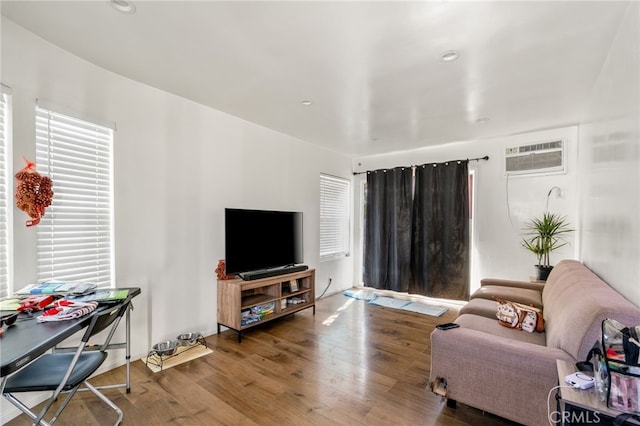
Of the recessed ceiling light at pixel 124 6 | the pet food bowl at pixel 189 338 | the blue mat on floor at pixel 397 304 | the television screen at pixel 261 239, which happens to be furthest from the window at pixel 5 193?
the blue mat on floor at pixel 397 304

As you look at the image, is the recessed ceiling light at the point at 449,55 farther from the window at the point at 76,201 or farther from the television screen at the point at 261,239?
the window at the point at 76,201

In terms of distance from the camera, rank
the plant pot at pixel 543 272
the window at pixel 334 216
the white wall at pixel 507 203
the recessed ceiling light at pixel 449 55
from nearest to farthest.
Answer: the recessed ceiling light at pixel 449 55, the plant pot at pixel 543 272, the white wall at pixel 507 203, the window at pixel 334 216

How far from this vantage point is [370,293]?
503 centimetres

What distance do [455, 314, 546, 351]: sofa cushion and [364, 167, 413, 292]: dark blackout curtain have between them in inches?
91.4

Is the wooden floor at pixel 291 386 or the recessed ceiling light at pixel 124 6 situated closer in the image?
the recessed ceiling light at pixel 124 6

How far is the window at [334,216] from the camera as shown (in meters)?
4.88

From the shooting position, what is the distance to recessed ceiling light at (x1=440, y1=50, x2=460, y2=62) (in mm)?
2029

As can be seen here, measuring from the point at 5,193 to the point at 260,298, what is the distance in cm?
233

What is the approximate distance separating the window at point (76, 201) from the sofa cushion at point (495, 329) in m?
2.98

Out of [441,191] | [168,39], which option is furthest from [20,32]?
[441,191]

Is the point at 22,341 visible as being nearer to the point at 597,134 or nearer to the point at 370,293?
the point at 597,134

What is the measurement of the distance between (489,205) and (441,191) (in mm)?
691

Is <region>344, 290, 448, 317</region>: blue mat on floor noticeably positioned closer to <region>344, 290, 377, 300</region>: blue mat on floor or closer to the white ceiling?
<region>344, 290, 377, 300</region>: blue mat on floor

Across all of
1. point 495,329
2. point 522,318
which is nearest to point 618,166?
point 522,318
